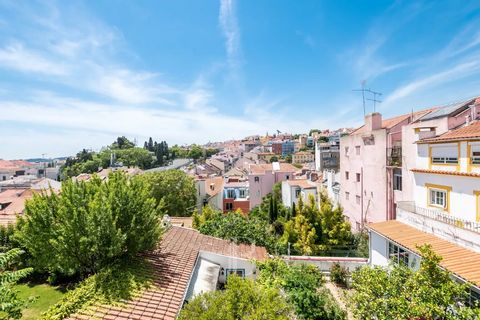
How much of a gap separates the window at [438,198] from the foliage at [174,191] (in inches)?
1483

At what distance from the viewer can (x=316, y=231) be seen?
25.5m

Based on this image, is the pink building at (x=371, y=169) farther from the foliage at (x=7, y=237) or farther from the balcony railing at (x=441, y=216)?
the foliage at (x=7, y=237)

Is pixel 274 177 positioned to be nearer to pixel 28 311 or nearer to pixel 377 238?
pixel 377 238

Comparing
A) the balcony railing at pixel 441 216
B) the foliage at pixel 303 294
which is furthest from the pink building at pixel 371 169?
the foliage at pixel 303 294

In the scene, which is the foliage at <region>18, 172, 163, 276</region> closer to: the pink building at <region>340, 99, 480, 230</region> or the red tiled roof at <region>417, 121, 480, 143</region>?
the red tiled roof at <region>417, 121, 480, 143</region>

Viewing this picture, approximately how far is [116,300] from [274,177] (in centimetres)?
4591

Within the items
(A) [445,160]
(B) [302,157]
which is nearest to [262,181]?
(A) [445,160]

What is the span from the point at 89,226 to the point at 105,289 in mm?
3041

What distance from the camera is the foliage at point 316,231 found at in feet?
79.8

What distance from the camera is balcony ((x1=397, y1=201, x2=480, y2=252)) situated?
14.3 metres

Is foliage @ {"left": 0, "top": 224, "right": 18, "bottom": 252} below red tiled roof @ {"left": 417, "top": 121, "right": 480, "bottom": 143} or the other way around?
below

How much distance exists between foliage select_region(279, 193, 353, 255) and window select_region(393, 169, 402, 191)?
211 inches

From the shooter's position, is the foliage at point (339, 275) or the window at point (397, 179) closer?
the foliage at point (339, 275)

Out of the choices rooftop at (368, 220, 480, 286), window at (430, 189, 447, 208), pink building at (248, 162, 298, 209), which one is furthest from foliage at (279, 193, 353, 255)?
pink building at (248, 162, 298, 209)
